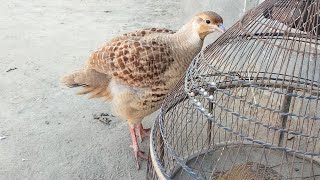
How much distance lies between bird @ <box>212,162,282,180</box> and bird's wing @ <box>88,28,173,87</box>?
0.68 m

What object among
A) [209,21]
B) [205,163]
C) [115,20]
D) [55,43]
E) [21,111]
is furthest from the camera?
[115,20]

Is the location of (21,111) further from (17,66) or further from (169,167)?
(169,167)

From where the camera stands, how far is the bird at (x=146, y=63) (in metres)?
2.54

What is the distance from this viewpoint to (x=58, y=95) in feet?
11.6

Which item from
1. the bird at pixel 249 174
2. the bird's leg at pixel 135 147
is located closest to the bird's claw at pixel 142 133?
the bird's leg at pixel 135 147

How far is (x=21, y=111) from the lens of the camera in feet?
10.9

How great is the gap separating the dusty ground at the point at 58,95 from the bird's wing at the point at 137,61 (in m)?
0.60

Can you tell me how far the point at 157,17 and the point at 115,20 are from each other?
0.54 m

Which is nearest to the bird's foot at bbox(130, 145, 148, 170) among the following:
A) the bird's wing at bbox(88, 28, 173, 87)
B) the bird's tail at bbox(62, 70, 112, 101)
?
the bird's tail at bbox(62, 70, 112, 101)

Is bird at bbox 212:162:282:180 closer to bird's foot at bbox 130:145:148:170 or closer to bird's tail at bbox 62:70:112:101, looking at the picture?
bird's foot at bbox 130:145:148:170

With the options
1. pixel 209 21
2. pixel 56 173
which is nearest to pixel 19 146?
pixel 56 173

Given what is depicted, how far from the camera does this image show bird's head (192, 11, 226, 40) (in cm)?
253

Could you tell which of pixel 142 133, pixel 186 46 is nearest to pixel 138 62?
pixel 186 46

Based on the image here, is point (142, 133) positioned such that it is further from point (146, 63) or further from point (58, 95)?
point (58, 95)
